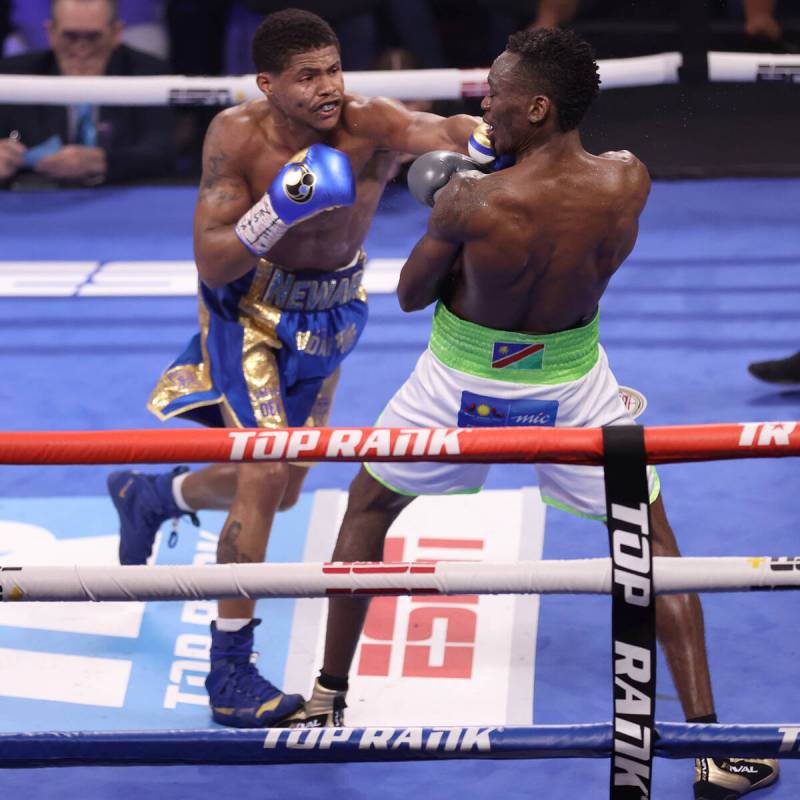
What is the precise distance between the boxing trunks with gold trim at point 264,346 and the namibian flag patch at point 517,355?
0.71 meters

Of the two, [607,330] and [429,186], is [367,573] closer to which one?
[429,186]

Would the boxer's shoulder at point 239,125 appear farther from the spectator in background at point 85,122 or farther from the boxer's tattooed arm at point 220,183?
the spectator in background at point 85,122

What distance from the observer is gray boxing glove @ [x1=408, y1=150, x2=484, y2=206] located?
8.70ft

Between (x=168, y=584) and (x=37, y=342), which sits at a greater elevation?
(x=37, y=342)

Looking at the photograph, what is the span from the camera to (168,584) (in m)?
2.02

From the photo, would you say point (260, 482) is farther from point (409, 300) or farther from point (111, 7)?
point (111, 7)

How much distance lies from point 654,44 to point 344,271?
11.0 feet

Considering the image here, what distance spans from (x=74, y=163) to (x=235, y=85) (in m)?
1.45

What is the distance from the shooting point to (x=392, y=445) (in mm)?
1971

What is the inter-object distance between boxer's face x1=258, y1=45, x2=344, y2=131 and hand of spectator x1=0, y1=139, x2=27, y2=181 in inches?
135

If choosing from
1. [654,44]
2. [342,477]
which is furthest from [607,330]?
[654,44]

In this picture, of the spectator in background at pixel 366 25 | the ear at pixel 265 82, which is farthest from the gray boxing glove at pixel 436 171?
the spectator in background at pixel 366 25

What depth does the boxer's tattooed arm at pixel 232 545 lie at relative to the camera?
10.3 ft

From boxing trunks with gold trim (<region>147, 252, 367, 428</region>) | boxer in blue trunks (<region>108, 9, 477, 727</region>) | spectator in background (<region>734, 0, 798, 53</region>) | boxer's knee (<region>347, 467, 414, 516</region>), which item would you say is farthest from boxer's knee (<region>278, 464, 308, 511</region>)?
spectator in background (<region>734, 0, 798, 53</region>)
